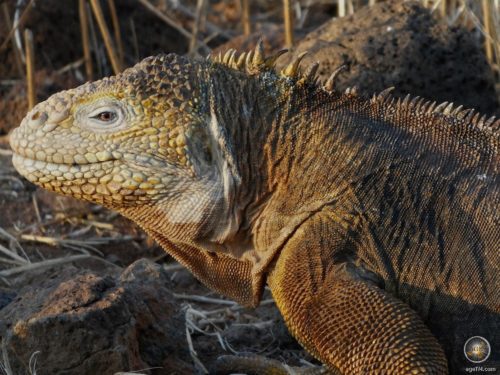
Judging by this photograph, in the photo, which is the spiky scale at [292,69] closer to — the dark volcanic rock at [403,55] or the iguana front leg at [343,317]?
the iguana front leg at [343,317]

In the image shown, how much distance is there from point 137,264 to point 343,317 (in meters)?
1.78

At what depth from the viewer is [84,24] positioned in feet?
33.2

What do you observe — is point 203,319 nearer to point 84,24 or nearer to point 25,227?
point 25,227

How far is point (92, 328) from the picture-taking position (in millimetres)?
4703

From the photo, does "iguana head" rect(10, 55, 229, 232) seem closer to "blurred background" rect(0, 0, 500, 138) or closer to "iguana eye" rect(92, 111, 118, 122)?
"iguana eye" rect(92, 111, 118, 122)

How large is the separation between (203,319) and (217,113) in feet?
6.55

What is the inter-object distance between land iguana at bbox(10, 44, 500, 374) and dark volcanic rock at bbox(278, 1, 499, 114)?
2.09 m

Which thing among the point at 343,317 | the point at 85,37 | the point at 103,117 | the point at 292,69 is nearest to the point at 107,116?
the point at 103,117

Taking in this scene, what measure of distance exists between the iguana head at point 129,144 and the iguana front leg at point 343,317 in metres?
0.60

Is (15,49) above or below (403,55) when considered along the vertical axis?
below

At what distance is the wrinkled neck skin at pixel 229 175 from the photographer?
495cm

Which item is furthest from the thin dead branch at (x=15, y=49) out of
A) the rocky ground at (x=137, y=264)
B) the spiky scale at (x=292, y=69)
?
the spiky scale at (x=292, y=69)

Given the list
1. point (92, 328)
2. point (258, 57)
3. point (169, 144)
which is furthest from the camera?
point (258, 57)

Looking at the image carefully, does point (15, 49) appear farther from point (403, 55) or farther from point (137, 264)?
point (137, 264)
